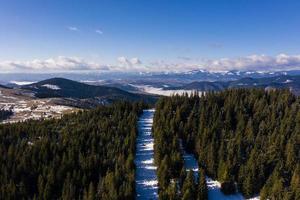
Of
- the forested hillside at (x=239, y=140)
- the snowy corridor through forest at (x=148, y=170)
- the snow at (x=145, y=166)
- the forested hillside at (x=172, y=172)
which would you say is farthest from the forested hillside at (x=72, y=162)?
the forested hillside at (x=239, y=140)

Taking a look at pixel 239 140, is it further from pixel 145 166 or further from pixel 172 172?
pixel 145 166

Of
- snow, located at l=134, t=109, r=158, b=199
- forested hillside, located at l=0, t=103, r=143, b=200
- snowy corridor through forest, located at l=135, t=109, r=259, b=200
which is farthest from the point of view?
snow, located at l=134, t=109, r=158, b=199

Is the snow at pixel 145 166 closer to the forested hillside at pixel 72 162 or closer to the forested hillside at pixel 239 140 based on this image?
the forested hillside at pixel 72 162

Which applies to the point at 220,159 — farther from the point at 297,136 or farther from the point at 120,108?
the point at 120,108

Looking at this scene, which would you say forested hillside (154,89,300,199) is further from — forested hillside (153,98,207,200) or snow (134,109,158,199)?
snow (134,109,158,199)

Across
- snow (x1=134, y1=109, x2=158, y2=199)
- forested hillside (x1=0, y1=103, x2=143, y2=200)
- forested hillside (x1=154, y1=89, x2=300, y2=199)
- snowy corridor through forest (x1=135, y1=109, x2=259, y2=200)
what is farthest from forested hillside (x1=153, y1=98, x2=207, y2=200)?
forested hillside (x1=0, y1=103, x2=143, y2=200)

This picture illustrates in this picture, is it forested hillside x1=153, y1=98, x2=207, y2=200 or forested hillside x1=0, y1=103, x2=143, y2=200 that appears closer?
forested hillside x1=153, y1=98, x2=207, y2=200

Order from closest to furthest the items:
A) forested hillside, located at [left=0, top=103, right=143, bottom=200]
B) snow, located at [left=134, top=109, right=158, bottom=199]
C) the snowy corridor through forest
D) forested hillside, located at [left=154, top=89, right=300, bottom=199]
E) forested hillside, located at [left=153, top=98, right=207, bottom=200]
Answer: forested hillside, located at [left=153, top=98, right=207, bottom=200], the snowy corridor through forest, forested hillside, located at [left=0, top=103, right=143, bottom=200], snow, located at [left=134, top=109, right=158, bottom=199], forested hillside, located at [left=154, top=89, right=300, bottom=199]

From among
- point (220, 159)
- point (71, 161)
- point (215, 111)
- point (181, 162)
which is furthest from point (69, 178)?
point (215, 111)
